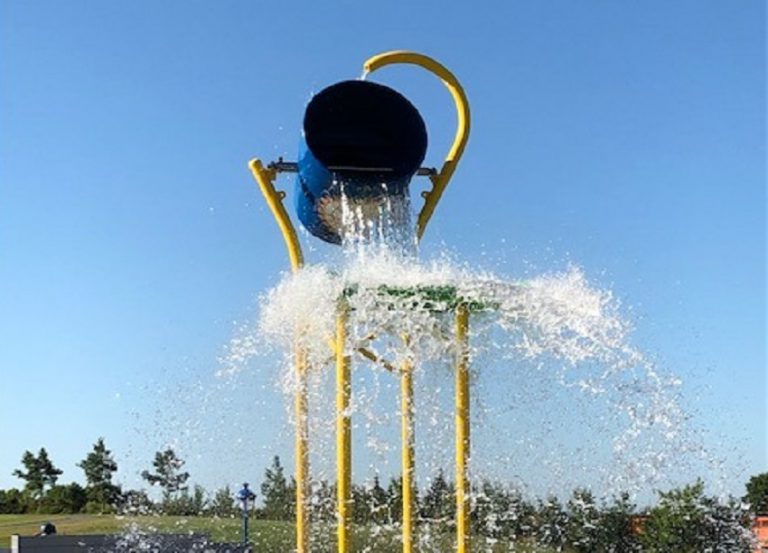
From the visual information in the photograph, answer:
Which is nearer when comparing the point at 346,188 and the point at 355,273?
the point at 355,273

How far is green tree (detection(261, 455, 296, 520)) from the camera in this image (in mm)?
5391

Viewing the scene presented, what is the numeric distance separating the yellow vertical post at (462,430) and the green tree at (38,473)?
71.4 ft

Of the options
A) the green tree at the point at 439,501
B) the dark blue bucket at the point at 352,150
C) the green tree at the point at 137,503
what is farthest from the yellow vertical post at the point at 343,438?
the green tree at the point at 137,503

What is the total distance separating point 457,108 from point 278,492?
1.95 meters

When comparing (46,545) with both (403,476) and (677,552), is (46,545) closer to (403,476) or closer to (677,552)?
(677,552)

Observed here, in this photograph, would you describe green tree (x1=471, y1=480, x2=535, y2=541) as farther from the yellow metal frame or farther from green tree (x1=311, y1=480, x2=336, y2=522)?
green tree (x1=311, y1=480, x2=336, y2=522)

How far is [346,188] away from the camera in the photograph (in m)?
5.10

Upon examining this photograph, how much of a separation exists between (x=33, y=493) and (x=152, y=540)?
17.2 metres


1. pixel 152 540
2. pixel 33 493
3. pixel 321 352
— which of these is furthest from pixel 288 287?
pixel 33 493

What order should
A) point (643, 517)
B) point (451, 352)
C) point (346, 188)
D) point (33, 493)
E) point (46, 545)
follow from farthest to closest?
point (33, 493), point (46, 545), point (643, 517), point (346, 188), point (451, 352)

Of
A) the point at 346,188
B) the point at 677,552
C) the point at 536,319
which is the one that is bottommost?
the point at 677,552

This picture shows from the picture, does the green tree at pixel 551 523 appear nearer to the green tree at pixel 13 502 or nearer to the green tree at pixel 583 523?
the green tree at pixel 583 523

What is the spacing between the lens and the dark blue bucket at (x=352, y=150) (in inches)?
201

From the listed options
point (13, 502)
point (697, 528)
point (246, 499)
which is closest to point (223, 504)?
point (246, 499)
